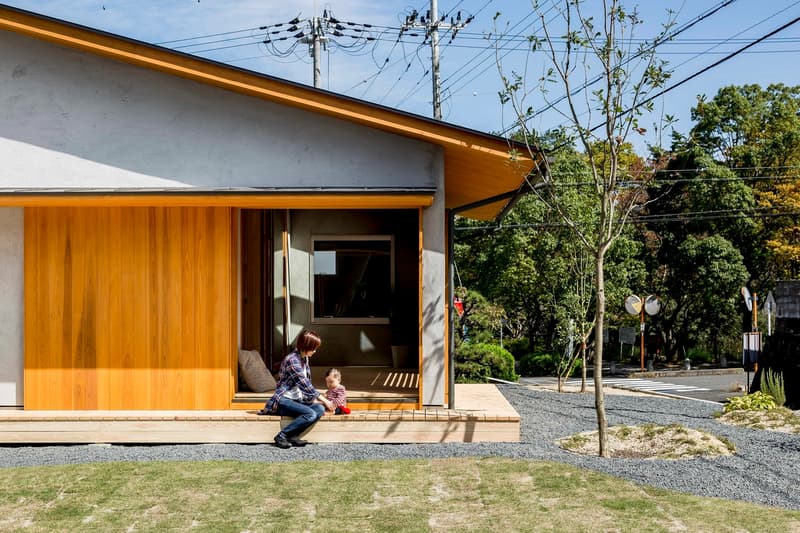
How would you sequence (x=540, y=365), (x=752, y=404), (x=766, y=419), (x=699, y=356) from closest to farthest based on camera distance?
(x=766, y=419) → (x=752, y=404) → (x=540, y=365) → (x=699, y=356)

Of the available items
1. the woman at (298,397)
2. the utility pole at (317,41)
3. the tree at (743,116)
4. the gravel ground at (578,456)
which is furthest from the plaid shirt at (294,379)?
the tree at (743,116)

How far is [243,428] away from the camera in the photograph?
28.9 feet

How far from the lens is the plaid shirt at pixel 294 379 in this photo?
28.1 ft

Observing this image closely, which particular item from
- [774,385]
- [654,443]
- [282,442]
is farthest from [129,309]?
[774,385]

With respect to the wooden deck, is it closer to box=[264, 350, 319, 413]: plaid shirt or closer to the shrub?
box=[264, 350, 319, 413]: plaid shirt

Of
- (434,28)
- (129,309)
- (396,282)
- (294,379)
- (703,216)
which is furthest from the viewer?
(703,216)

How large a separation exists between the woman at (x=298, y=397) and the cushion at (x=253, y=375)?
0.98 metres

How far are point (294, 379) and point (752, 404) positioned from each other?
6613 millimetres

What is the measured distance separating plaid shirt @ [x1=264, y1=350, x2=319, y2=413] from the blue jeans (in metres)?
0.07

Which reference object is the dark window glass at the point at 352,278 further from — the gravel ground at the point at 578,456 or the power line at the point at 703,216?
the power line at the point at 703,216

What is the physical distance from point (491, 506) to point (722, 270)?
3061cm

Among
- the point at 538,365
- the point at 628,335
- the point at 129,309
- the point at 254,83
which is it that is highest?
the point at 254,83

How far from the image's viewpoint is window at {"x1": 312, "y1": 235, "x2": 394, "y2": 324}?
48.3 feet

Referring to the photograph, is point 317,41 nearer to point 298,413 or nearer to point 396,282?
point 396,282
